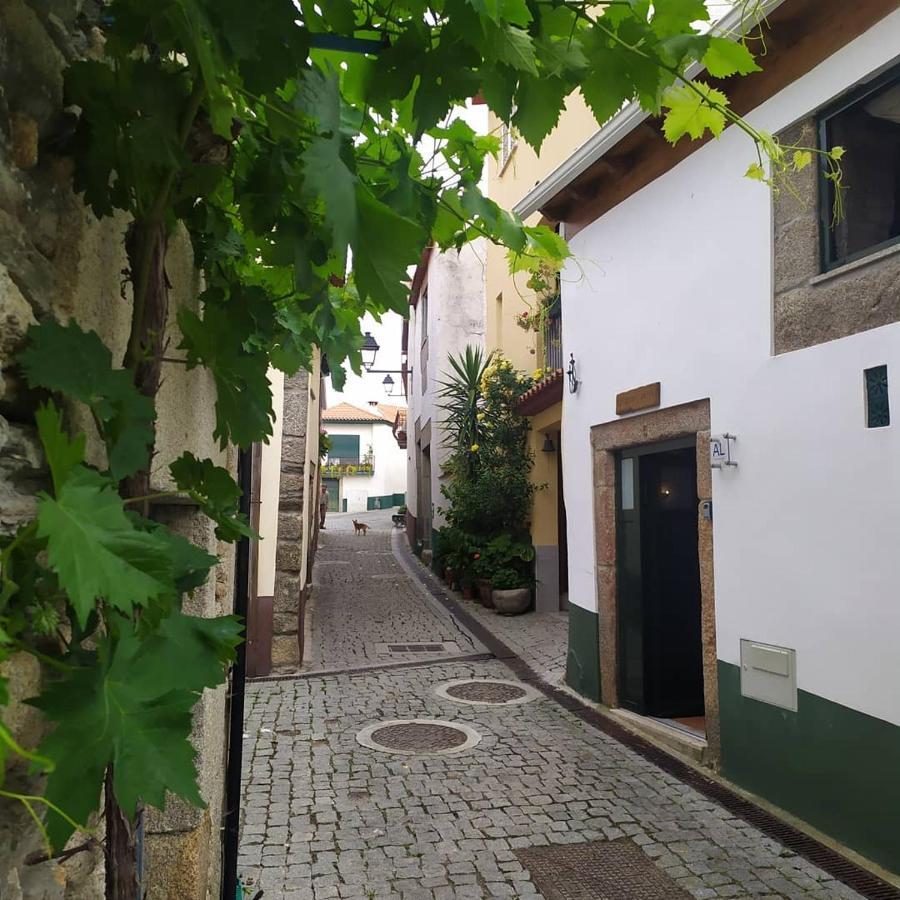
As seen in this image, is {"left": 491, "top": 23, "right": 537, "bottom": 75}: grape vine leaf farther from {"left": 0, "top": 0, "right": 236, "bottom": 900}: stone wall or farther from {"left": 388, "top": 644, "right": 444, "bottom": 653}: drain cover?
{"left": 388, "top": 644, "right": 444, "bottom": 653}: drain cover

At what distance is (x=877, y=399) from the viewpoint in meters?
4.06

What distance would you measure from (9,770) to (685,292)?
17.5 ft

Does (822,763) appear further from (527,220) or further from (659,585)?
(527,220)

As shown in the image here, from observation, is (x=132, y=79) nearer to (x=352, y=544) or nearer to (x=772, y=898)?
(x=772, y=898)

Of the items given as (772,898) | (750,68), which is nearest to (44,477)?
(750,68)

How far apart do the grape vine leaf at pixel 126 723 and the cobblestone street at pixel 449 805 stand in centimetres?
310

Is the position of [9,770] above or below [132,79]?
below

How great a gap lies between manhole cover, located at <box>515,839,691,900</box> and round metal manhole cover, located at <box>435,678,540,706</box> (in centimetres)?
280

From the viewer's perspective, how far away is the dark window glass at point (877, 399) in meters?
4.00

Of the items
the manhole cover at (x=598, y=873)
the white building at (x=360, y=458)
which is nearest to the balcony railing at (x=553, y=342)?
the manhole cover at (x=598, y=873)

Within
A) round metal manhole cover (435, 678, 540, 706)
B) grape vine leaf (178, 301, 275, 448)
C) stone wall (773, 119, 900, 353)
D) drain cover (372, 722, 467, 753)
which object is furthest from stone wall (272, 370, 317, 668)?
grape vine leaf (178, 301, 275, 448)

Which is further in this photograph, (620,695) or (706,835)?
(620,695)

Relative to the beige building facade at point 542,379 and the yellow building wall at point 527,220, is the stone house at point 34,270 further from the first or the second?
the beige building facade at point 542,379

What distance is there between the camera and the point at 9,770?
3.26ft
